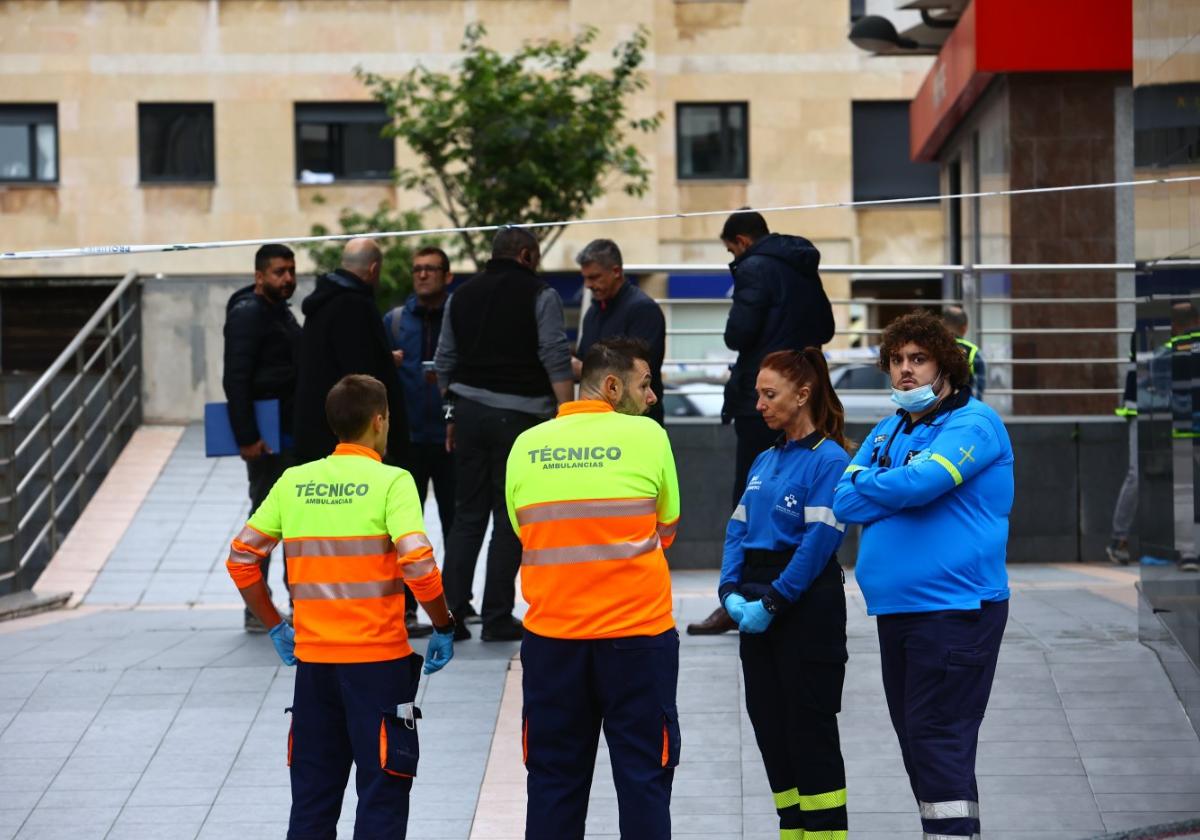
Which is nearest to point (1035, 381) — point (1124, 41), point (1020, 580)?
point (1124, 41)

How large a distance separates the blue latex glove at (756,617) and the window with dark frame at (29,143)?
27.2 m

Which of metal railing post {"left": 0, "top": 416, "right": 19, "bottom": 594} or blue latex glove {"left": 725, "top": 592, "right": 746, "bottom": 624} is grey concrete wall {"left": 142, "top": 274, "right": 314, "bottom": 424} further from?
blue latex glove {"left": 725, "top": 592, "right": 746, "bottom": 624}

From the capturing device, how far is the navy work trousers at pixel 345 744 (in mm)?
5363

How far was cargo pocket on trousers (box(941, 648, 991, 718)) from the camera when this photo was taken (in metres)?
5.33

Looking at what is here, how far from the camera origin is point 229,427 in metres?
8.96

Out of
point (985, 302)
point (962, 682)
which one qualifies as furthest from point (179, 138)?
point (962, 682)

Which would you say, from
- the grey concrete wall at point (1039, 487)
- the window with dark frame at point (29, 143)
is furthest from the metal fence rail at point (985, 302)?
the window with dark frame at point (29, 143)

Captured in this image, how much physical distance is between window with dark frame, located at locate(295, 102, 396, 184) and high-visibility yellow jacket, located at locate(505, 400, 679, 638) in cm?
2564

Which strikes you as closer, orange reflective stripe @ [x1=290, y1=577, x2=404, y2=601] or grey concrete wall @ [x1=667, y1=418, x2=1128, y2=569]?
orange reflective stripe @ [x1=290, y1=577, x2=404, y2=601]

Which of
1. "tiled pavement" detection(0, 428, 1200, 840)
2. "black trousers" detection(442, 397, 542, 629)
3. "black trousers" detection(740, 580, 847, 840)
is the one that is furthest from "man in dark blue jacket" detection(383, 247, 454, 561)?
"black trousers" detection(740, 580, 847, 840)

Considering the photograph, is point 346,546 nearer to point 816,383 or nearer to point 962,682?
point 816,383

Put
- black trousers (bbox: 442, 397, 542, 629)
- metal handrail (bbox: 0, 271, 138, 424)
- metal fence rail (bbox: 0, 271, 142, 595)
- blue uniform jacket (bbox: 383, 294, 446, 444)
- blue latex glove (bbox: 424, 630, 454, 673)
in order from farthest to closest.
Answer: metal handrail (bbox: 0, 271, 138, 424) < metal fence rail (bbox: 0, 271, 142, 595) < blue uniform jacket (bbox: 383, 294, 446, 444) < black trousers (bbox: 442, 397, 542, 629) < blue latex glove (bbox: 424, 630, 454, 673)

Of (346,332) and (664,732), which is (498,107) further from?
(664,732)

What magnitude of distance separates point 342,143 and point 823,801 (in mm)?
26238
